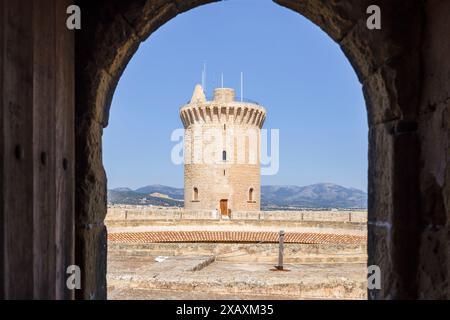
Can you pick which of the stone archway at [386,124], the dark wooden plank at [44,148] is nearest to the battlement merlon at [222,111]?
the stone archway at [386,124]

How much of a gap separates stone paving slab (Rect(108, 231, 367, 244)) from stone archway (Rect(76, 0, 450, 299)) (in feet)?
46.6

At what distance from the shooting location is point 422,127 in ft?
7.31

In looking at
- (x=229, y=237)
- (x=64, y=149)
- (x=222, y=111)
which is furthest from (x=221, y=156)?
(x=64, y=149)

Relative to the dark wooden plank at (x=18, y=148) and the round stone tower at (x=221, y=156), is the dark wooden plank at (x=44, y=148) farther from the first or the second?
the round stone tower at (x=221, y=156)

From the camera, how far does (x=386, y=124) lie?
244 cm

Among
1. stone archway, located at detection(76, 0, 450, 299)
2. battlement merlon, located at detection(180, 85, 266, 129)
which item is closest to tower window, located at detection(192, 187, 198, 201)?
battlement merlon, located at detection(180, 85, 266, 129)

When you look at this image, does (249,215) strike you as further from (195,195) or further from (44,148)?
(44,148)

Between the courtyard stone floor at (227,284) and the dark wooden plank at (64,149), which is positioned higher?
the dark wooden plank at (64,149)

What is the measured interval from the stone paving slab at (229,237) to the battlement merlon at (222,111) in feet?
35.3

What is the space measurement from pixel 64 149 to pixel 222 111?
24506mm

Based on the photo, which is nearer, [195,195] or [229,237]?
[229,237]

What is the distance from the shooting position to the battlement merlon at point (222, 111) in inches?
1041

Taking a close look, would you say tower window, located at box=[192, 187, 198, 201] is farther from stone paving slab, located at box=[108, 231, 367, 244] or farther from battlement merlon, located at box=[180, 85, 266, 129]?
stone paving slab, located at box=[108, 231, 367, 244]

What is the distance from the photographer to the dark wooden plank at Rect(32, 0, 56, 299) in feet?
6.10
